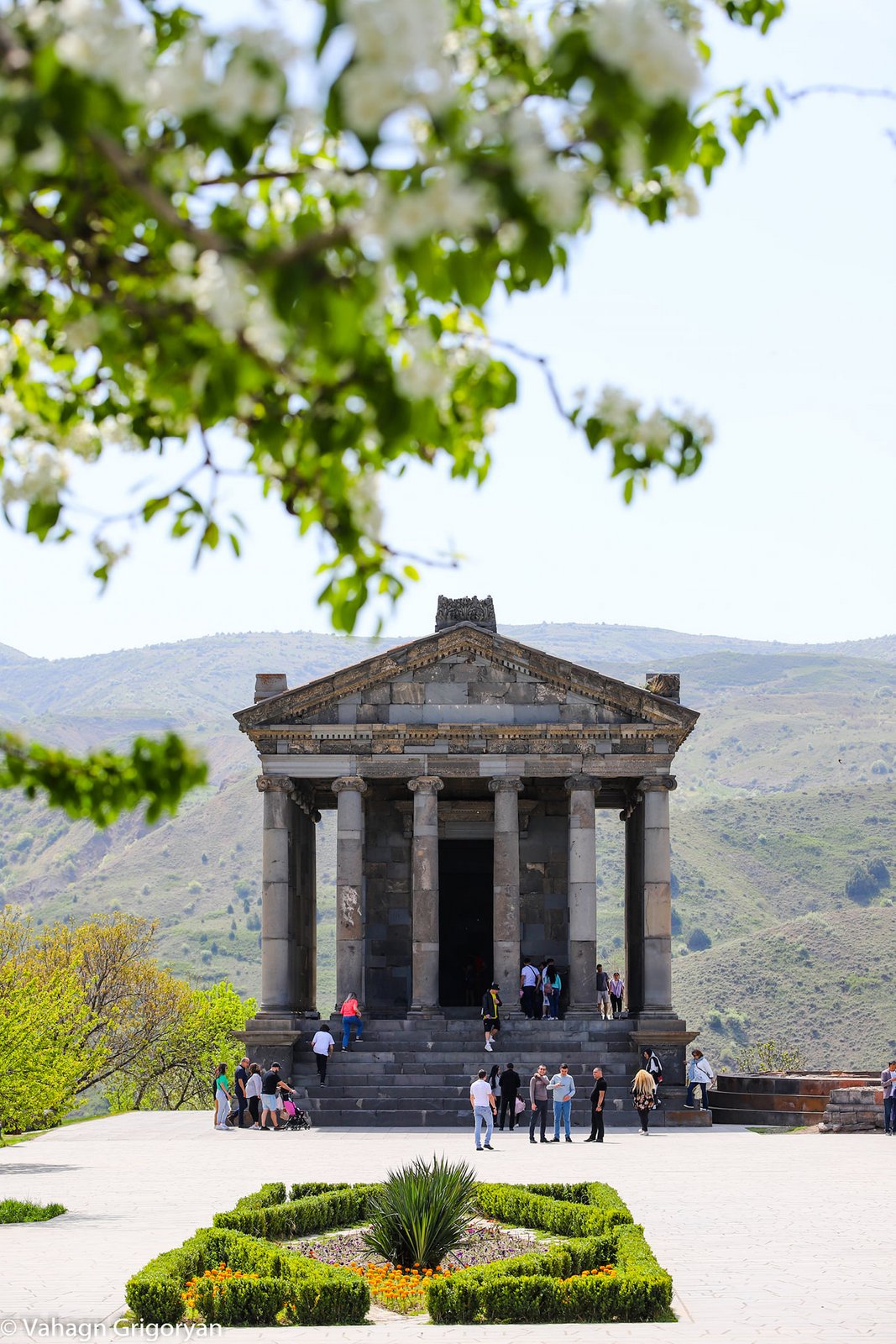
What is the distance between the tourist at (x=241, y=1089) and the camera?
125 ft

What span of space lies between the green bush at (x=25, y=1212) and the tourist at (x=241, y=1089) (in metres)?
16.8

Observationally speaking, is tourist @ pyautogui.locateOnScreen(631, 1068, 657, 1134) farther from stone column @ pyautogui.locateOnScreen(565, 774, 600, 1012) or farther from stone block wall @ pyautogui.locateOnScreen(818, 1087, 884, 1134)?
stone column @ pyautogui.locateOnScreen(565, 774, 600, 1012)

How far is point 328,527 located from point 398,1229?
11.3 meters

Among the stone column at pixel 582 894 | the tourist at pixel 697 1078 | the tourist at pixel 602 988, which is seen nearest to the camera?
the tourist at pixel 697 1078

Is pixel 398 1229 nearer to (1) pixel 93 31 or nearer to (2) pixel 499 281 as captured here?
(2) pixel 499 281

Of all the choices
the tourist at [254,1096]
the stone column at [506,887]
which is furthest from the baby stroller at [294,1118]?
the stone column at [506,887]

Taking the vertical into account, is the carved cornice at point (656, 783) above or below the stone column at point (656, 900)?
above

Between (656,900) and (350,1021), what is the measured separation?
804 cm

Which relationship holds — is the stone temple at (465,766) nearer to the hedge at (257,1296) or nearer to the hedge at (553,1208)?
the hedge at (553,1208)

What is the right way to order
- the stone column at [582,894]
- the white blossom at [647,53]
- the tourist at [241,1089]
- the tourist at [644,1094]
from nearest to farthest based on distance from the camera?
1. the white blossom at [647,53]
2. the tourist at [644,1094]
3. the tourist at [241,1089]
4. the stone column at [582,894]

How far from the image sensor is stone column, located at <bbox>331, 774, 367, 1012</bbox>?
4291cm

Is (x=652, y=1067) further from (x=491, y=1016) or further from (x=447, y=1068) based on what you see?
(x=447, y=1068)

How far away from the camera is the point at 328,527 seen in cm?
791

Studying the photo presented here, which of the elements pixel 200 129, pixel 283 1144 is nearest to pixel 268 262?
pixel 200 129
